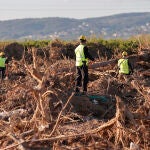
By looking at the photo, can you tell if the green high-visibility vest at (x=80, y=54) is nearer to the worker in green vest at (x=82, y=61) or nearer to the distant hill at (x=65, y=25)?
the worker in green vest at (x=82, y=61)

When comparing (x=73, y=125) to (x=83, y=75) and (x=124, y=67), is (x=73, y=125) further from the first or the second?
(x=124, y=67)

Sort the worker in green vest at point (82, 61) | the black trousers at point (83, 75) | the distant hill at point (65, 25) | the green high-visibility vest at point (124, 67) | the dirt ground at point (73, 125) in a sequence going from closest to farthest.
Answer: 1. the dirt ground at point (73, 125)
2. the worker in green vest at point (82, 61)
3. the black trousers at point (83, 75)
4. the green high-visibility vest at point (124, 67)
5. the distant hill at point (65, 25)

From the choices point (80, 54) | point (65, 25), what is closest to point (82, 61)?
point (80, 54)

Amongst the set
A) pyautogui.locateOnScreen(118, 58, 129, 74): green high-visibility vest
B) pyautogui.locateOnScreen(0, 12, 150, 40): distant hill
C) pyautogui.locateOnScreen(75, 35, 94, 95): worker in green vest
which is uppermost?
pyautogui.locateOnScreen(75, 35, 94, 95): worker in green vest

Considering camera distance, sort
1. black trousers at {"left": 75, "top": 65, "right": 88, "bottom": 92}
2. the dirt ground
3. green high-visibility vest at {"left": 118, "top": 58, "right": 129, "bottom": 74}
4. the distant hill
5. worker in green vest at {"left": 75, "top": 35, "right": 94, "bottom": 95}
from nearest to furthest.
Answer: the dirt ground < worker in green vest at {"left": 75, "top": 35, "right": 94, "bottom": 95} < black trousers at {"left": 75, "top": 65, "right": 88, "bottom": 92} < green high-visibility vest at {"left": 118, "top": 58, "right": 129, "bottom": 74} < the distant hill

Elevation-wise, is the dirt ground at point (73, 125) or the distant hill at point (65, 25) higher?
the dirt ground at point (73, 125)

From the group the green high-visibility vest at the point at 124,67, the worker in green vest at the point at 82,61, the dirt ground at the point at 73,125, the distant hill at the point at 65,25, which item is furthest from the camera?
the distant hill at the point at 65,25

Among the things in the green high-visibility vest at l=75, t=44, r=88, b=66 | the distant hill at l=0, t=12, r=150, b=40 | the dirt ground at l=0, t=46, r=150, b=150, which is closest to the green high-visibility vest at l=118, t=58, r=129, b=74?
the green high-visibility vest at l=75, t=44, r=88, b=66

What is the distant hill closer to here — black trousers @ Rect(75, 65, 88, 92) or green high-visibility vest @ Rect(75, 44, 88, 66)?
black trousers @ Rect(75, 65, 88, 92)

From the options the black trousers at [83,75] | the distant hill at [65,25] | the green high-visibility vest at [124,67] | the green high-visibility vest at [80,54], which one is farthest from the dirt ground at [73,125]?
the distant hill at [65,25]

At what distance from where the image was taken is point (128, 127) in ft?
→ 29.9

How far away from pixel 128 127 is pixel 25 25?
168m

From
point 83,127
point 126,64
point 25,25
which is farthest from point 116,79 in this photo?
point 25,25

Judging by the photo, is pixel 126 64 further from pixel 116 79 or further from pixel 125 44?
pixel 125 44
